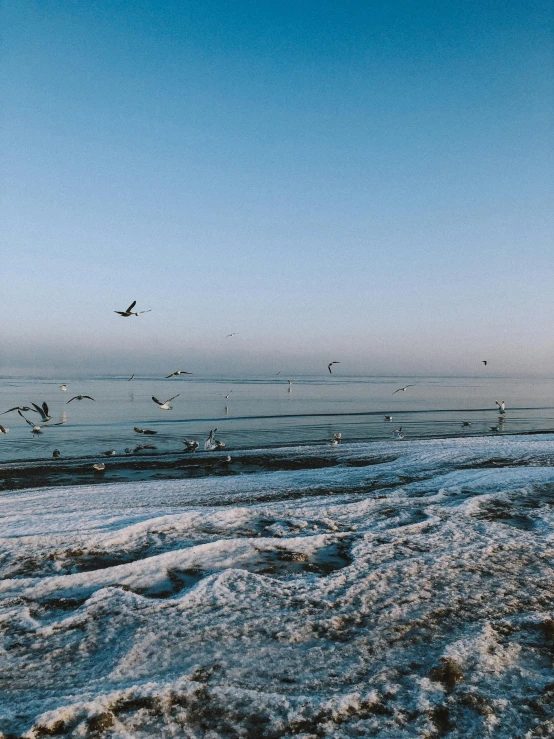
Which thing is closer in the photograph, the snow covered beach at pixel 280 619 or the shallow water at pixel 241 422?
the snow covered beach at pixel 280 619

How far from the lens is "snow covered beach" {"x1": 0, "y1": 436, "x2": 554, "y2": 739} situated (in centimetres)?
330

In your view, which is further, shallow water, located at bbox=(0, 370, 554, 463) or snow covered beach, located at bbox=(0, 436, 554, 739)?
shallow water, located at bbox=(0, 370, 554, 463)

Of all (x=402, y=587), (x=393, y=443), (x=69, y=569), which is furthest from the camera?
(x=393, y=443)

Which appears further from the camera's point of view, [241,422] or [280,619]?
[241,422]

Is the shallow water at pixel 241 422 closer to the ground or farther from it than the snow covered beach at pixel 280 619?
closer to the ground

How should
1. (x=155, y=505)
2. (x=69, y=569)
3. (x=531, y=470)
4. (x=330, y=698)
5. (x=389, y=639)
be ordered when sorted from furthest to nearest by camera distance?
1. (x=531, y=470)
2. (x=155, y=505)
3. (x=69, y=569)
4. (x=389, y=639)
5. (x=330, y=698)

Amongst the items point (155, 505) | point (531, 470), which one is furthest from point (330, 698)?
point (531, 470)

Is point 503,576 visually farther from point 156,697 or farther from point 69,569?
point 69,569

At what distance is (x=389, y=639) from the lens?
13.8 ft

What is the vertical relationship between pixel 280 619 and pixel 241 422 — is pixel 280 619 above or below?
above

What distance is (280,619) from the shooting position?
4617 millimetres

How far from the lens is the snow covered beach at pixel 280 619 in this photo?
3.30 meters

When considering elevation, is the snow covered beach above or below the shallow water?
above

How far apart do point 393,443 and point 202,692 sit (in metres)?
14.7
